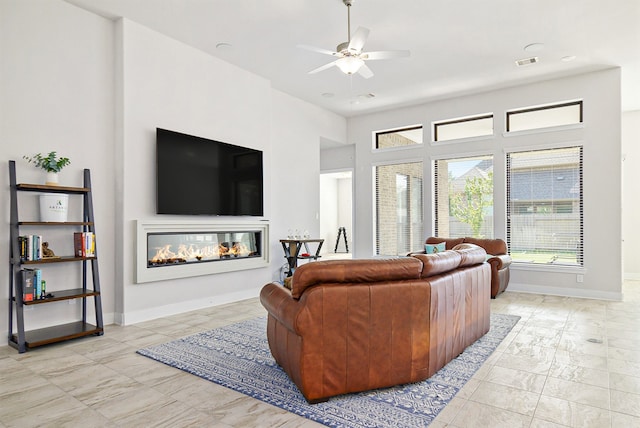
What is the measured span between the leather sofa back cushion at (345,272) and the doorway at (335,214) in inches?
391

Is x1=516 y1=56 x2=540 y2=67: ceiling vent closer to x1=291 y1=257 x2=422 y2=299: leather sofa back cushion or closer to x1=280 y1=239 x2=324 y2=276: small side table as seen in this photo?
x1=280 y1=239 x2=324 y2=276: small side table

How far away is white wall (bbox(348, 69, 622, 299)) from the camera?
5930 millimetres

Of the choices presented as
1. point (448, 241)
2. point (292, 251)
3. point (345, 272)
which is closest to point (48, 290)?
point (345, 272)

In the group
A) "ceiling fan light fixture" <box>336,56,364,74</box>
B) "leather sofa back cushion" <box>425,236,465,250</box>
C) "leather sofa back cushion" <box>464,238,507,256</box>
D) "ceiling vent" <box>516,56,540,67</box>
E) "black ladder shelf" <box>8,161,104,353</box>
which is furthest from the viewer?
"leather sofa back cushion" <box>425,236,465,250</box>

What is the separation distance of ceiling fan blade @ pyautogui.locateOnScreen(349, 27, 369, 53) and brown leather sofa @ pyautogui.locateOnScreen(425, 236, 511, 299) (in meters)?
3.67

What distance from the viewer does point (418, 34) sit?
485cm

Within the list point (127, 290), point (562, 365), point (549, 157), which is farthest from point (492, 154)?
point (127, 290)

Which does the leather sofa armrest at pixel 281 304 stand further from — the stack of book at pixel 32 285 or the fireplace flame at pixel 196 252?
the fireplace flame at pixel 196 252

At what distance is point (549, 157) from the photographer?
6.55 meters

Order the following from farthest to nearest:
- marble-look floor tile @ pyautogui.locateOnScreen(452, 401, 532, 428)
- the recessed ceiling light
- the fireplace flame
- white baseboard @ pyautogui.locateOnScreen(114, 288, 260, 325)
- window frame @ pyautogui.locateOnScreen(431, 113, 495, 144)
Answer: window frame @ pyautogui.locateOnScreen(431, 113, 495, 144) < the recessed ceiling light < the fireplace flame < white baseboard @ pyautogui.locateOnScreen(114, 288, 260, 325) < marble-look floor tile @ pyautogui.locateOnScreen(452, 401, 532, 428)

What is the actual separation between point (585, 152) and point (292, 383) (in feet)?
19.1

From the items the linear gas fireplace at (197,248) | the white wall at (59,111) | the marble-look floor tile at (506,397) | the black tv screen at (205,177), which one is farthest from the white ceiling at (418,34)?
the marble-look floor tile at (506,397)

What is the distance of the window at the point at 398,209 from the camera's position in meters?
8.00

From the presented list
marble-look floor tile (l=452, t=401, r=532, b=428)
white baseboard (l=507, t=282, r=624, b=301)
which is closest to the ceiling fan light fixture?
marble-look floor tile (l=452, t=401, r=532, b=428)
